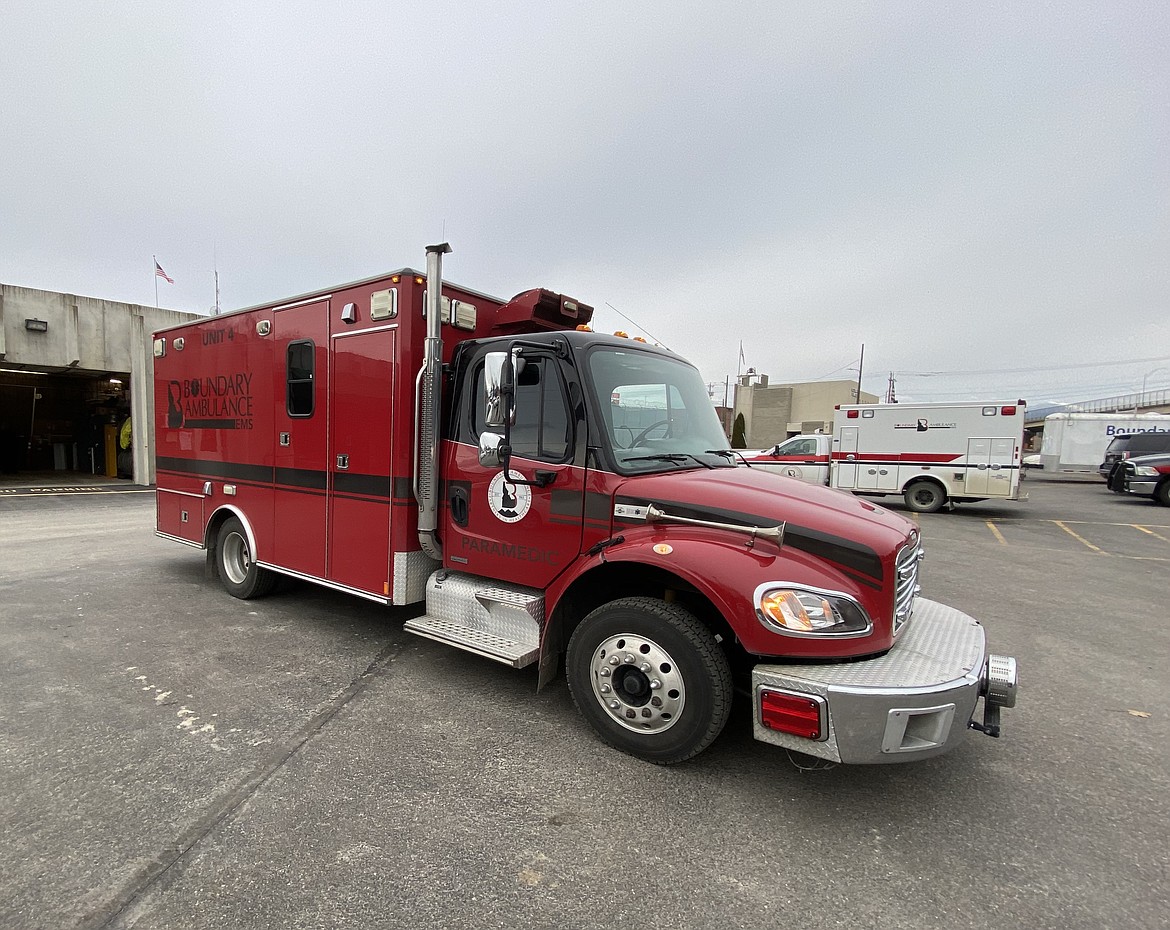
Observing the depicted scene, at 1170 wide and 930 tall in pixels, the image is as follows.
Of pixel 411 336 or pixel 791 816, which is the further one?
pixel 411 336

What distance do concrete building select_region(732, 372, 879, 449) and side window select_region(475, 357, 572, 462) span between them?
172 feet

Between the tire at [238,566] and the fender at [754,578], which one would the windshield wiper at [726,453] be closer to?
the fender at [754,578]

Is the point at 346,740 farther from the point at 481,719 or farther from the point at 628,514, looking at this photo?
the point at 628,514

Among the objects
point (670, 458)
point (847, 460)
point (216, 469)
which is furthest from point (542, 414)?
point (847, 460)

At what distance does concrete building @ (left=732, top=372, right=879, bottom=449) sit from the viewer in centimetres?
5453

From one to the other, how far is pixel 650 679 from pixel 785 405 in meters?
56.5

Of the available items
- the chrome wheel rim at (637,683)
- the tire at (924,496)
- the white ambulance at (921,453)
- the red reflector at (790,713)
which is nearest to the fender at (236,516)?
the chrome wheel rim at (637,683)

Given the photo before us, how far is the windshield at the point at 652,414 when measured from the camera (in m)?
3.41

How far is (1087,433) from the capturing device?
28.2 meters

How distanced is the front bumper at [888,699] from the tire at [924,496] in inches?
514

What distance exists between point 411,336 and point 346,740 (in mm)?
2566

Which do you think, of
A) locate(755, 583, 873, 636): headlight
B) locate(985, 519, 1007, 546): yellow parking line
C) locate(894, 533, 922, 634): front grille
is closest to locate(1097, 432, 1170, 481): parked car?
locate(985, 519, 1007, 546): yellow parking line

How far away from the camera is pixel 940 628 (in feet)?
10.6

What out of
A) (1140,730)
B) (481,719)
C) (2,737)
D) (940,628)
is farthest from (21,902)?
(1140,730)
